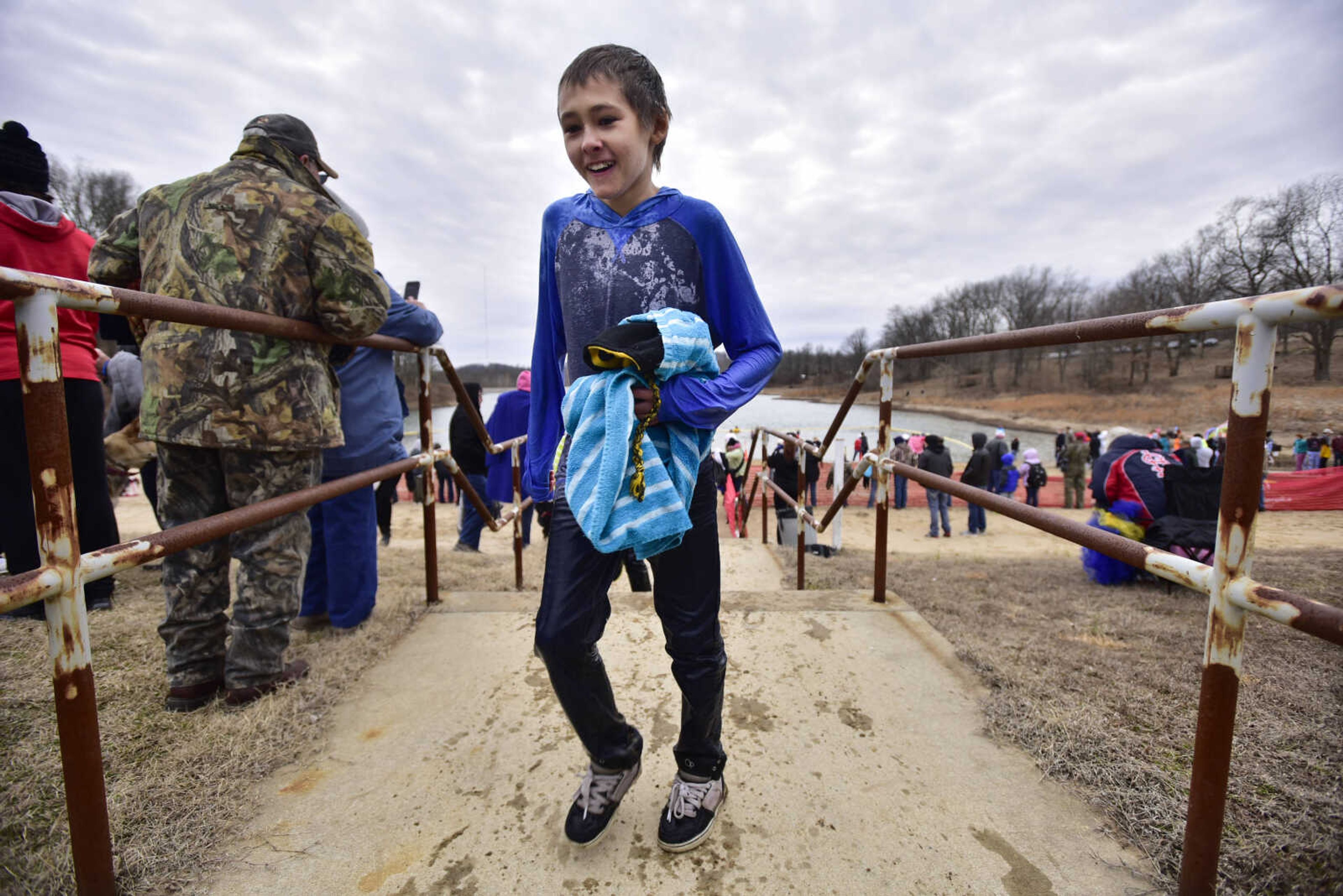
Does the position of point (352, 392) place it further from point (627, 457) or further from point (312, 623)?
point (627, 457)

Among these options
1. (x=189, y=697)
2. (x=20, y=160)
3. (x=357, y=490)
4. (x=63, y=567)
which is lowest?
(x=189, y=697)

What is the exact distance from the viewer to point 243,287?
179 centimetres

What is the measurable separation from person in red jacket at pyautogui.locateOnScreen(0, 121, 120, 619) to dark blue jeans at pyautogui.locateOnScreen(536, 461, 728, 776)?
2.05 m

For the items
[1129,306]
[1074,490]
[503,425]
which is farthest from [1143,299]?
[503,425]

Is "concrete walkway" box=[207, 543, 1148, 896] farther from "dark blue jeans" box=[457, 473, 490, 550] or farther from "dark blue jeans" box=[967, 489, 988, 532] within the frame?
"dark blue jeans" box=[967, 489, 988, 532]

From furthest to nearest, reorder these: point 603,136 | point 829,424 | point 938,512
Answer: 1. point 829,424
2. point 938,512
3. point 603,136

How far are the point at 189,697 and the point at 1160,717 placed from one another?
2.87 metres

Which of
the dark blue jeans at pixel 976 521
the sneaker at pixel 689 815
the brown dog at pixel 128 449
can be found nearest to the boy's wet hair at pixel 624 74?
the sneaker at pixel 689 815

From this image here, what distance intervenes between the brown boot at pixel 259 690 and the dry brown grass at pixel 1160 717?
2.20m

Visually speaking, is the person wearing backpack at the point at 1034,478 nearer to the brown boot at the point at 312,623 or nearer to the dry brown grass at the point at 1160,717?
the dry brown grass at the point at 1160,717

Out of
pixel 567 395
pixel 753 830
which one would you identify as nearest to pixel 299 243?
pixel 567 395

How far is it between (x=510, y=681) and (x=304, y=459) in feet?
3.31

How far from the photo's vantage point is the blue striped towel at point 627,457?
1.18 m

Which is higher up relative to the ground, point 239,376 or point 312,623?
point 239,376
